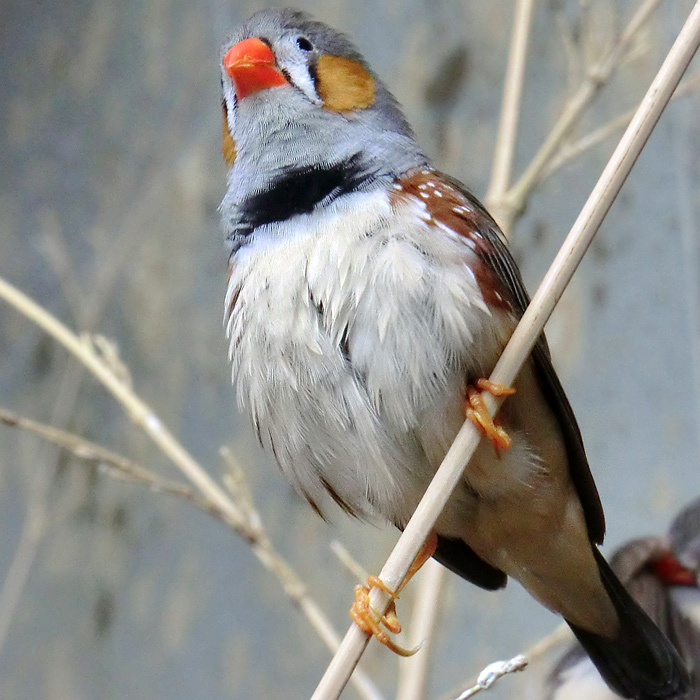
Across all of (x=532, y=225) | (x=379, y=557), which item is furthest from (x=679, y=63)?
(x=379, y=557)

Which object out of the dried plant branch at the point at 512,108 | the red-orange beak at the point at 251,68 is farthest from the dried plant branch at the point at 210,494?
the dried plant branch at the point at 512,108

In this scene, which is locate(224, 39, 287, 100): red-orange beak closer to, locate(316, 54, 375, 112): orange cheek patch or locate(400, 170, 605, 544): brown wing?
locate(316, 54, 375, 112): orange cheek patch

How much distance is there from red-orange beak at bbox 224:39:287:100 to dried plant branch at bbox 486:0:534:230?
44 centimetres

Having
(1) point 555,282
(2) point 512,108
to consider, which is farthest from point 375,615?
(2) point 512,108

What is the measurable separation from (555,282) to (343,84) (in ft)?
2.10

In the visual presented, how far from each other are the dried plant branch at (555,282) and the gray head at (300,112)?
1.12ft

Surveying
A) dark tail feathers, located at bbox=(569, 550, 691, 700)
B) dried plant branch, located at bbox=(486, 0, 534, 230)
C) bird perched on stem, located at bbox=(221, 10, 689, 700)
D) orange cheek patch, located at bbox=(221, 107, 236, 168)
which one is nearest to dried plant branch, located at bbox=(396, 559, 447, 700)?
bird perched on stem, located at bbox=(221, 10, 689, 700)

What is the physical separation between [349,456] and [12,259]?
7.53ft

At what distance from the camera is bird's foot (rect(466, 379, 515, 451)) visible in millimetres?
1039

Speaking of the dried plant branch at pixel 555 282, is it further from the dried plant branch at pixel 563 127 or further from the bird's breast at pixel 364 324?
the dried plant branch at pixel 563 127

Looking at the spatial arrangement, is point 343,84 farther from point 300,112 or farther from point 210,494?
point 210,494

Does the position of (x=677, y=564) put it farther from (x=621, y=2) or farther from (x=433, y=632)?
(x=621, y=2)

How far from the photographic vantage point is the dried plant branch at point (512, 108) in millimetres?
1475

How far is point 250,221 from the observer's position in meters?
1.19
